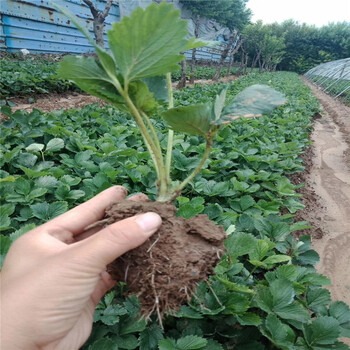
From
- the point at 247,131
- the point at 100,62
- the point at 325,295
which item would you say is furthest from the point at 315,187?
the point at 100,62

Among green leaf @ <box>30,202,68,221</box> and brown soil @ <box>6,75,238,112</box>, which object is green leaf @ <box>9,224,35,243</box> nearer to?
green leaf @ <box>30,202,68,221</box>

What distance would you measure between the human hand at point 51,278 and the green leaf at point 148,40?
0.46 meters

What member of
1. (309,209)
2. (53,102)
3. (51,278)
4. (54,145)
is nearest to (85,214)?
(51,278)

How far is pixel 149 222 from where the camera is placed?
2.72 ft

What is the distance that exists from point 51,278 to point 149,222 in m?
0.30

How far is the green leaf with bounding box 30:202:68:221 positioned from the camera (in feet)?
4.64

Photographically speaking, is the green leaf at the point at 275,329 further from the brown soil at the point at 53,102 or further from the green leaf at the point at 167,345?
the brown soil at the point at 53,102

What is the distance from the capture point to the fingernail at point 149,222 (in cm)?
81

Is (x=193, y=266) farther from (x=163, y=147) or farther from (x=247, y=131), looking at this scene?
(x=247, y=131)

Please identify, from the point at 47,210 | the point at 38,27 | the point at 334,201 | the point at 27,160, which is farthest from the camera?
the point at 38,27

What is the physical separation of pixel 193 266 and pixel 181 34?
0.72 m

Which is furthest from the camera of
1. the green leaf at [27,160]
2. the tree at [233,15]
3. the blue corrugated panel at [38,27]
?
the tree at [233,15]

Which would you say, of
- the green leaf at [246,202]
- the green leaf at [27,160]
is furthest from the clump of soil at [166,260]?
the green leaf at [27,160]

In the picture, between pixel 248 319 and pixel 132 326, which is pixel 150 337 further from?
pixel 248 319
